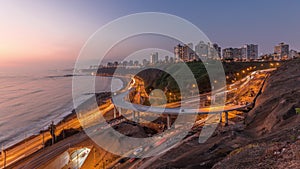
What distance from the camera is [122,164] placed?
16.1 m

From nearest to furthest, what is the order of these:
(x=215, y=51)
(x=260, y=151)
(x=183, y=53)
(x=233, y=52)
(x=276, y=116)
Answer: (x=260, y=151)
(x=276, y=116)
(x=215, y=51)
(x=233, y=52)
(x=183, y=53)

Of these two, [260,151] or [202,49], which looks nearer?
[260,151]

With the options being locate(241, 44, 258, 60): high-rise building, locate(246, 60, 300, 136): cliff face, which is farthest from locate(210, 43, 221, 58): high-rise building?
locate(246, 60, 300, 136): cliff face

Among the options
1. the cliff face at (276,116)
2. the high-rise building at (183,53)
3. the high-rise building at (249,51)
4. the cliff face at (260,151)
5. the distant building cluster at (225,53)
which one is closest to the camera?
the cliff face at (260,151)

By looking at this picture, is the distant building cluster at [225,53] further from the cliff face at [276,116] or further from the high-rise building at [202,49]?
the cliff face at [276,116]

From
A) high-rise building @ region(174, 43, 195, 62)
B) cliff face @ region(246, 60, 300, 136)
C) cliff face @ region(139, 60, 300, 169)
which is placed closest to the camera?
cliff face @ region(139, 60, 300, 169)

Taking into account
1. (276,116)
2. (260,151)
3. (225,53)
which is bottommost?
(276,116)

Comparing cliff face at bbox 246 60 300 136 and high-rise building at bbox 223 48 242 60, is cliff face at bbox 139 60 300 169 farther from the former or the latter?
high-rise building at bbox 223 48 242 60

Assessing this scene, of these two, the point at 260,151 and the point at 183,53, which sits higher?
the point at 183,53

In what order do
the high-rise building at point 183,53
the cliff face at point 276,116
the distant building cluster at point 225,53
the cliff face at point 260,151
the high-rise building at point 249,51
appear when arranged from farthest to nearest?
1. the high-rise building at point 183,53
2. the high-rise building at point 249,51
3. the distant building cluster at point 225,53
4. the cliff face at point 276,116
5. the cliff face at point 260,151

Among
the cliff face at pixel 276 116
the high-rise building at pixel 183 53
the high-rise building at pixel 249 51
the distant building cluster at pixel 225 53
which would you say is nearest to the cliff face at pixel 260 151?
the cliff face at pixel 276 116

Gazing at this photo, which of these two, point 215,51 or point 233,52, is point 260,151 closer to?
point 215,51

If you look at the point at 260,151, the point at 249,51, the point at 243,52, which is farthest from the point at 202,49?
the point at 260,151

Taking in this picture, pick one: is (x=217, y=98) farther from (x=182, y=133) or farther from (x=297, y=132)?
(x=297, y=132)
